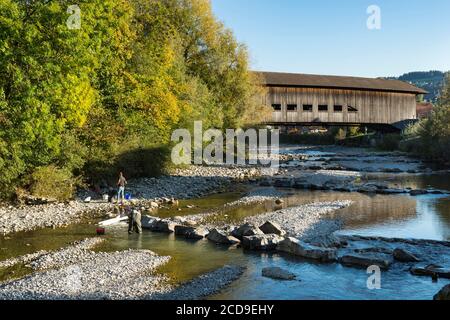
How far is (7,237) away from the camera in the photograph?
51.3 feet

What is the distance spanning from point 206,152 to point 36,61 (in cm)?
2190

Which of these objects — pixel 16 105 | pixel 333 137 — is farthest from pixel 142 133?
pixel 333 137

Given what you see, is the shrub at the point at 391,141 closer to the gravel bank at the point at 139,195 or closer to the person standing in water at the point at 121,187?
the gravel bank at the point at 139,195

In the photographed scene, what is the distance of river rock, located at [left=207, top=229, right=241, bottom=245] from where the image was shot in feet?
49.3

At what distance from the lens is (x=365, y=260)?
12.6m

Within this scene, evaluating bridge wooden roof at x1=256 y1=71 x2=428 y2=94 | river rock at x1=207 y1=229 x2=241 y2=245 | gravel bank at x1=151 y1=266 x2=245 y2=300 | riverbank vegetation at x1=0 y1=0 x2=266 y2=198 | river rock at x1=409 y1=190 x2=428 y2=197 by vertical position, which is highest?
bridge wooden roof at x1=256 y1=71 x2=428 y2=94

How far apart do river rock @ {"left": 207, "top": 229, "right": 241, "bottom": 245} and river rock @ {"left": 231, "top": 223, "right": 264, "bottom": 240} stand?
1.14 ft

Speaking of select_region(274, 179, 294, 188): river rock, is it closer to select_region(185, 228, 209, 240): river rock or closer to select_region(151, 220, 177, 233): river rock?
select_region(151, 220, 177, 233): river rock

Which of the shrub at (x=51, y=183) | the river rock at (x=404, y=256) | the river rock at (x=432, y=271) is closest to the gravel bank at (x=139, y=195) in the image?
the shrub at (x=51, y=183)

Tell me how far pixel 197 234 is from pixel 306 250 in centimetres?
410

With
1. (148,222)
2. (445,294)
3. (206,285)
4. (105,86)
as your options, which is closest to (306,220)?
(148,222)

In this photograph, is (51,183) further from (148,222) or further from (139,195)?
(148,222)

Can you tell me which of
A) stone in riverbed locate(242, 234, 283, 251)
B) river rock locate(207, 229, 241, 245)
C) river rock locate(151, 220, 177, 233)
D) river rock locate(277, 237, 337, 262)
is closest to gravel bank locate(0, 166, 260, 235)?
river rock locate(151, 220, 177, 233)

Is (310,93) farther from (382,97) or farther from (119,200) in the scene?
(119,200)
